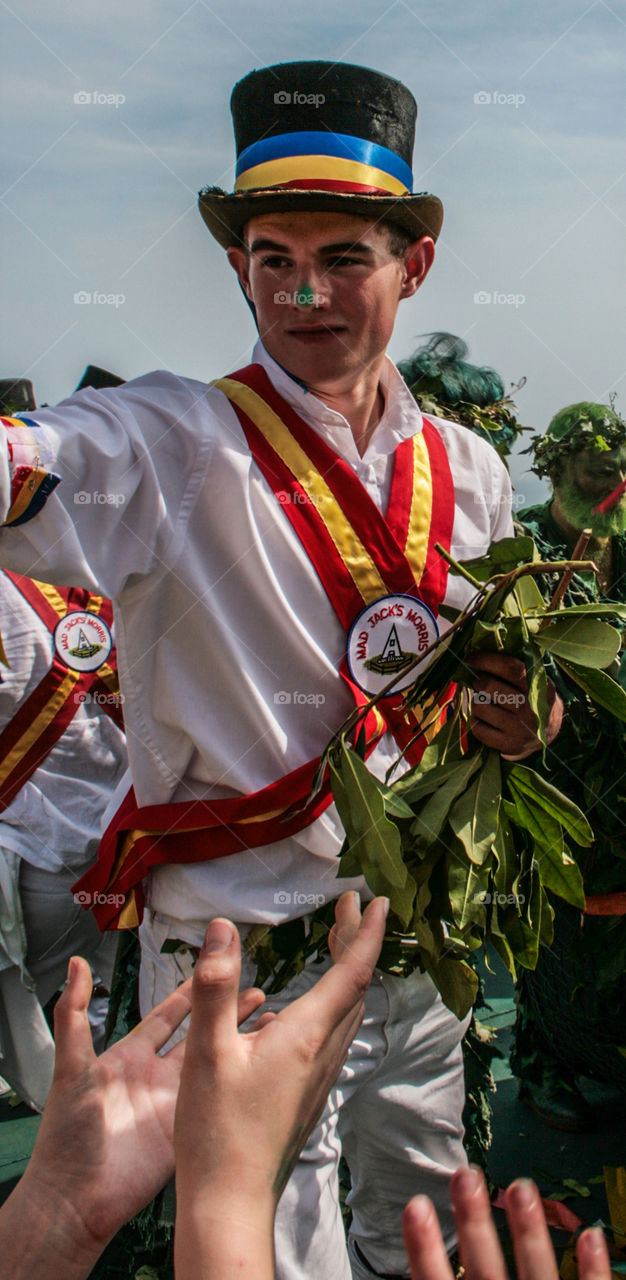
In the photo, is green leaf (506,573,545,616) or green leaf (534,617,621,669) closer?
green leaf (534,617,621,669)

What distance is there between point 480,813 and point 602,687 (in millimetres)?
265

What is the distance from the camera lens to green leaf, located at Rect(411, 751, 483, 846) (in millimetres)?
1760

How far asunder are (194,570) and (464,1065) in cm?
128

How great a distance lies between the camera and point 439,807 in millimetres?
1778

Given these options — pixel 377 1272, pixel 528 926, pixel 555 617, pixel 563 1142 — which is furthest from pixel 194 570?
pixel 563 1142

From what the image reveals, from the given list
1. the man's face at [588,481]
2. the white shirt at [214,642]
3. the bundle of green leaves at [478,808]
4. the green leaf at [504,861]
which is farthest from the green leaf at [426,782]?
the man's face at [588,481]

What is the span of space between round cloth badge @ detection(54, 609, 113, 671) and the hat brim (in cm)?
146

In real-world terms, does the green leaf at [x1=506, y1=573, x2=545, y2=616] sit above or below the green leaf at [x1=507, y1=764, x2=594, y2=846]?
above

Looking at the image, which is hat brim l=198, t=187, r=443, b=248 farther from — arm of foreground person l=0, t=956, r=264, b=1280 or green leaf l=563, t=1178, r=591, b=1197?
green leaf l=563, t=1178, r=591, b=1197

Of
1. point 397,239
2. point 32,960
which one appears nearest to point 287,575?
point 397,239

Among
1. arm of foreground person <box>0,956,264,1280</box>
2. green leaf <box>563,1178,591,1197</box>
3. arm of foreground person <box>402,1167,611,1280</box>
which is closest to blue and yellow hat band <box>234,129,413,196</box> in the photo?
arm of foreground person <box>0,956,264,1280</box>

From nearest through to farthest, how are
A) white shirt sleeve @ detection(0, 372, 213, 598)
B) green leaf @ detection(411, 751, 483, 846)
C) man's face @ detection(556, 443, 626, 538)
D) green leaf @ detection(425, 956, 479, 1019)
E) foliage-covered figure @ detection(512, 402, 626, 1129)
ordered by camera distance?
1. white shirt sleeve @ detection(0, 372, 213, 598)
2. green leaf @ detection(411, 751, 483, 846)
3. green leaf @ detection(425, 956, 479, 1019)
4. foliage-covered figure @ detection(512, 402, 626, 1129)
5. man's face @ detection(556, 443, 626, 538)

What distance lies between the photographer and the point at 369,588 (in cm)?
204

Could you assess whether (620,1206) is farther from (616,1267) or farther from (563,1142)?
(563,1142)
